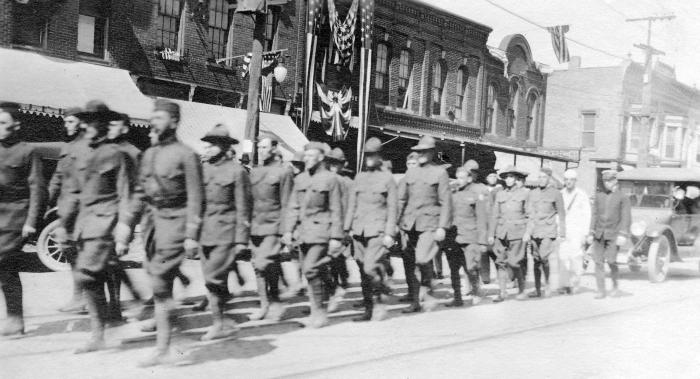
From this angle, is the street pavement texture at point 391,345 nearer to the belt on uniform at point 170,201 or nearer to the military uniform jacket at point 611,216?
A: the belt on uniform at point 170,201

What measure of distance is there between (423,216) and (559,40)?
76.8ft

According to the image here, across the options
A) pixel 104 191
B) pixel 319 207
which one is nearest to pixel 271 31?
pixel 319 207

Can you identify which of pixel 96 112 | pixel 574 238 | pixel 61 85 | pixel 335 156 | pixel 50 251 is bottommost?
pixel 50 251

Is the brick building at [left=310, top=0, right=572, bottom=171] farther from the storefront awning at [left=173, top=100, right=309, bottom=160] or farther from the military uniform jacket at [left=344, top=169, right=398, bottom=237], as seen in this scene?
the military uniform jacket at [left=344, top=169, right=398, bottom=237]

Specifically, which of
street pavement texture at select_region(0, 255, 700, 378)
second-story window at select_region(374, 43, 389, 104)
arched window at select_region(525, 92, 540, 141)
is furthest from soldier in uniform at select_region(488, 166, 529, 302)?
arched window at select_region(525, 92, 540, 141)

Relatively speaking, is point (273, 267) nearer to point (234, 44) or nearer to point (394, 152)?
point (234, 44)

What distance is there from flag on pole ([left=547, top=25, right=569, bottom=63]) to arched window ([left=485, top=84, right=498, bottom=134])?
119 inches

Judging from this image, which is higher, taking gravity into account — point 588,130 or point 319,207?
point 588,130

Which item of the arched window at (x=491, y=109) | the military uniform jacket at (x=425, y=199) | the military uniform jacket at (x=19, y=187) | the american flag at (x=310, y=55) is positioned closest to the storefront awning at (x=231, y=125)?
the american flag at (x=310, y=55)

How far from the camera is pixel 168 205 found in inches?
229

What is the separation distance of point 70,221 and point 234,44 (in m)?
12.7

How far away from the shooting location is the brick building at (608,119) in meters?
39.2

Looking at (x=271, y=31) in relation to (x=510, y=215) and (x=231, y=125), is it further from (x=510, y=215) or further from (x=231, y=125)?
(x=510, y=215)

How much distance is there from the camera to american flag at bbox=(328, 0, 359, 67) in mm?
20281
